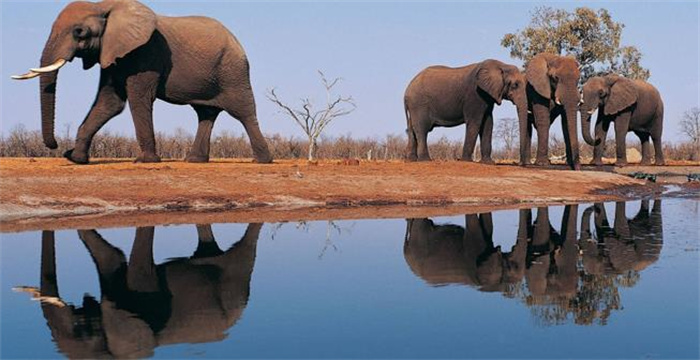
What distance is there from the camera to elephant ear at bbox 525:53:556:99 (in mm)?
28641

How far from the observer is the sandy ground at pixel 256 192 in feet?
53.0

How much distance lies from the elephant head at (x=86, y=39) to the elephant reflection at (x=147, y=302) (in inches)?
379

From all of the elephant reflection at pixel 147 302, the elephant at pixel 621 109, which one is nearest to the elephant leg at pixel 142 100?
the elephant reflection at pixel 147 302

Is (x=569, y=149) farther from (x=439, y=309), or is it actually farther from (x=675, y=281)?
(x=439, y=309)

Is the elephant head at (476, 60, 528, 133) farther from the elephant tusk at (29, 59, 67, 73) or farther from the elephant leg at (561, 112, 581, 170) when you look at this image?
the elephant tusk at (29, 59, 67, 73)

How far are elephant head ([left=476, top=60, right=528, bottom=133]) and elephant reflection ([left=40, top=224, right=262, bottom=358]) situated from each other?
17.9m

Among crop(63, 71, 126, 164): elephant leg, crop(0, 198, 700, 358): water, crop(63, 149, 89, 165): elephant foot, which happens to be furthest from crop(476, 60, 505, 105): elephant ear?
crop(0, 198, 700, 358): water

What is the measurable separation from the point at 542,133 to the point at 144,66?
14.5m

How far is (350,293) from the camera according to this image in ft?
28.1

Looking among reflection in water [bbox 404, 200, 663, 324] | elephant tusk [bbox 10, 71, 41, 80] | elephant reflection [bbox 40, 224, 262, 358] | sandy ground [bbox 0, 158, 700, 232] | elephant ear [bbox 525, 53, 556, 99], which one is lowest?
elephant reflection [bbox 40, 224, 262, 358]

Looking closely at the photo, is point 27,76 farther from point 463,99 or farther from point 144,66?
point 463,99

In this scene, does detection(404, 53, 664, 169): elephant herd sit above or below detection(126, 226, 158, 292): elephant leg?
above

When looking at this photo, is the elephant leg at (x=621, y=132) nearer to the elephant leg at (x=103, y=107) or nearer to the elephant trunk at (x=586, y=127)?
the elephant trunk at (x=586, y=127)

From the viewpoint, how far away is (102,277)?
30.7 ft
